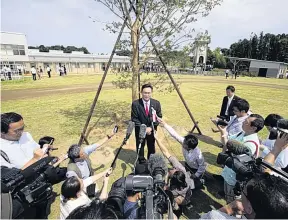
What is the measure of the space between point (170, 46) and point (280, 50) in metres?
69.6

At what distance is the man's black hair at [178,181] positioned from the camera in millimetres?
2982

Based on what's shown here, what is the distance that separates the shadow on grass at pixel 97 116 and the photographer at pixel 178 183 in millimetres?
4881

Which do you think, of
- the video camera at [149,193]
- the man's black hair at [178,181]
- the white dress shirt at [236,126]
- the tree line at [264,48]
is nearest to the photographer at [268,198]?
the video camera at [149,193]

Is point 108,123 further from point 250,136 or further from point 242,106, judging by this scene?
point 250,136

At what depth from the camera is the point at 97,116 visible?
9844 mm

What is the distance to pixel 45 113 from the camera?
34.2ft

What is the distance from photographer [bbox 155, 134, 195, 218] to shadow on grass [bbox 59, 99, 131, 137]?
488 centimetres

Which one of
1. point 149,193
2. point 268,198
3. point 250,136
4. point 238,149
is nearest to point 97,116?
point 250,136

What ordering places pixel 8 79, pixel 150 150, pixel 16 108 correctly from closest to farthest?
pixel 150 150
pixel 16 108
pixel 8 79

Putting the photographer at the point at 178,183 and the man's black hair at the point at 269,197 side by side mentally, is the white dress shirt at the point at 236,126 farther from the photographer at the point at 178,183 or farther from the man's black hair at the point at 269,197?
the man's black hair at the point at 269,197

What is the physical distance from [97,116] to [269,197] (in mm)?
9062

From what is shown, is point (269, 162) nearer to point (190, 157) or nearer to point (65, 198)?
point (190, 157)

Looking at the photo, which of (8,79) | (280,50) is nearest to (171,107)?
(8,79)

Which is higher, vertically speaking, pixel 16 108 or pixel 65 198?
pixel 65 198
